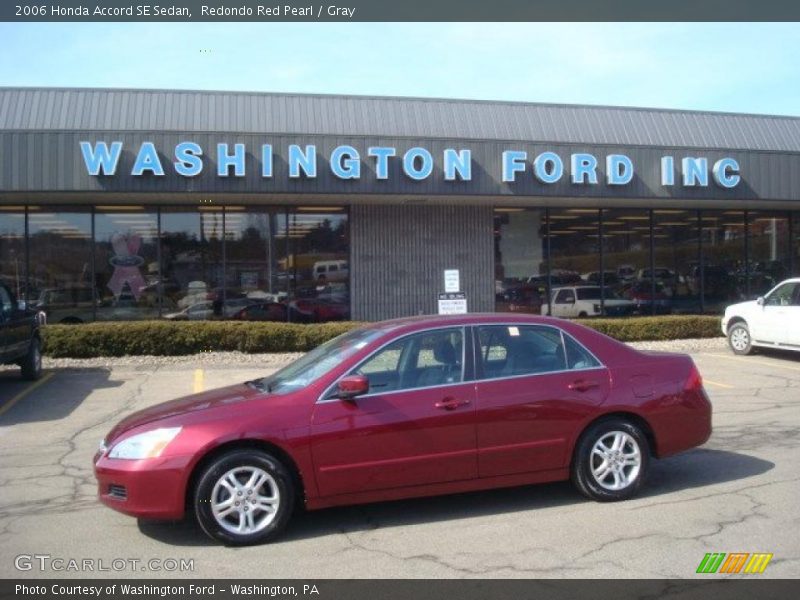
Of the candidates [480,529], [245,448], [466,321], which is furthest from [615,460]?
[245,448]

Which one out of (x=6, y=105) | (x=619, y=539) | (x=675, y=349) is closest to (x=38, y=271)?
(x=6, y=105)

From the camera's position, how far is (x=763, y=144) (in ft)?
75.6

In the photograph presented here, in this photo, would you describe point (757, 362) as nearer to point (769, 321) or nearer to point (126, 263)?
point (769, 321)

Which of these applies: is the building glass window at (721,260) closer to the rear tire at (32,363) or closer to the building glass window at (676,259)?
the building glass window at (676,259)

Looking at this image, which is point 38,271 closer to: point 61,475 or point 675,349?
point 61,475

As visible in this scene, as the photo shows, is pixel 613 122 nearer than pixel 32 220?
No

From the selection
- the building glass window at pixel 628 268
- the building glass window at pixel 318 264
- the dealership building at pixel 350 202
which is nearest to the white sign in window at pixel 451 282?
the dealership building at pixel 350 202

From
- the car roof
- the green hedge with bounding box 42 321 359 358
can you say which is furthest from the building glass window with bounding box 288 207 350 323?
the car roof

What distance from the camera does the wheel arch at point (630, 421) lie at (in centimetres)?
636

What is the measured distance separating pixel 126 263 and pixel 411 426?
1446 centimetres

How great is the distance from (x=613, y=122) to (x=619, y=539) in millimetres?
17964

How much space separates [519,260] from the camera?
2075 cm

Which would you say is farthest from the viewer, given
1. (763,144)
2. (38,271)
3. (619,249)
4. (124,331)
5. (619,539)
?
(763,144)

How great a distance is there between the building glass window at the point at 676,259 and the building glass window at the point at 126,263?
1284 cm
